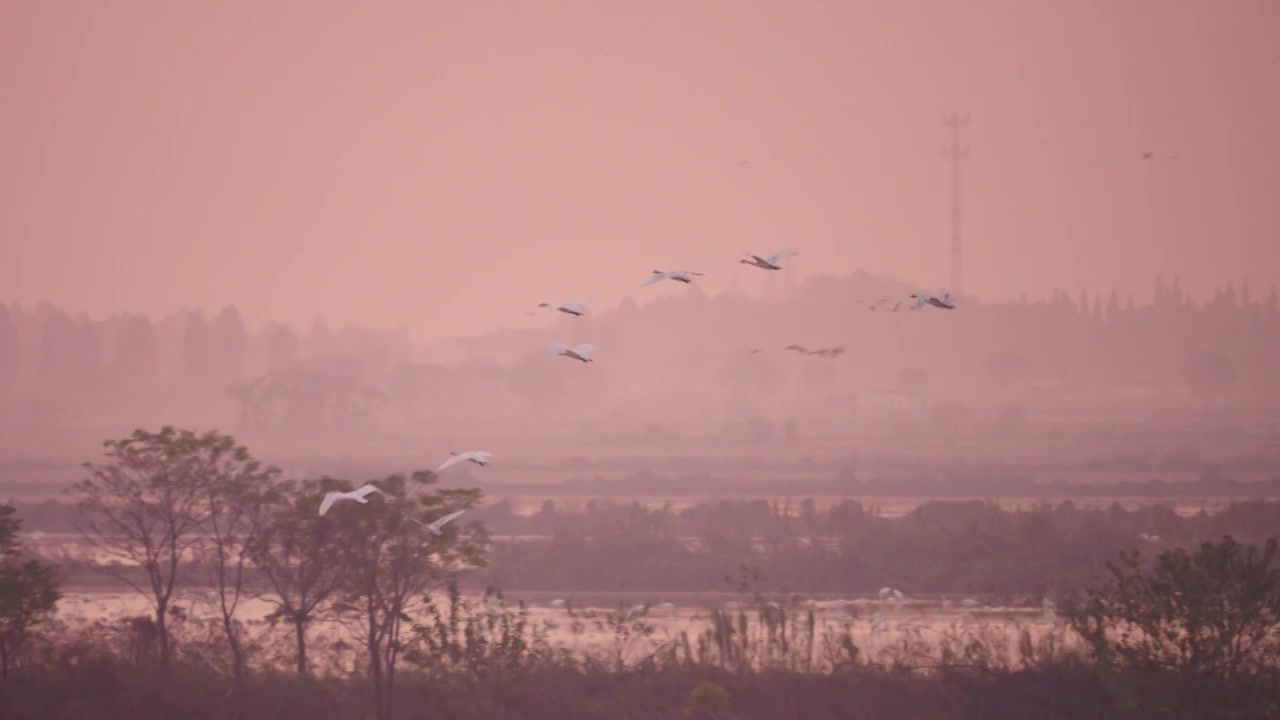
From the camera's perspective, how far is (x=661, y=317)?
10538cm

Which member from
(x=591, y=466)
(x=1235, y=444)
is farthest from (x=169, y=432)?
(x=1235, y=444)

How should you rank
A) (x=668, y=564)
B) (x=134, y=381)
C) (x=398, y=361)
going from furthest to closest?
1. (x=398, y=361)
2. (x=134, y=381)
3. (x=668, y=564)

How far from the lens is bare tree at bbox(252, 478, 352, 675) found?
18625 millimetres

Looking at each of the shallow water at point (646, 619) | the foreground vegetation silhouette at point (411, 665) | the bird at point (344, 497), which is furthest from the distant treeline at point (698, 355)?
the bird at point (344, 497)

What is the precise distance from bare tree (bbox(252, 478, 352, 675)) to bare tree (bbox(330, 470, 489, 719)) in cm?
27

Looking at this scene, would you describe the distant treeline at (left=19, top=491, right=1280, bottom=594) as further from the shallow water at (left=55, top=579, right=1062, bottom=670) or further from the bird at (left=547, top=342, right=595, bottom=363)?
the bird at (left=547, top=342, right=595, bottom=363)

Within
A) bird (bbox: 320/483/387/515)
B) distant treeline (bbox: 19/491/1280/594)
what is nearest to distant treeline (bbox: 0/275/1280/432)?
distant treeline (bbox: 19/491/1280/594)

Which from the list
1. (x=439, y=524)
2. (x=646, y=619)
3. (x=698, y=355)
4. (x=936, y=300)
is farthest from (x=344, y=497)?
(x=698, y=355)

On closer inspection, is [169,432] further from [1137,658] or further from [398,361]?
[398,361]

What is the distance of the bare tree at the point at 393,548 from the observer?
18.2 m

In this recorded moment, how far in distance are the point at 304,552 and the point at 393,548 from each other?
1448 mm

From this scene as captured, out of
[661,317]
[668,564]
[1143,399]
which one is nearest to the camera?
[668,564]

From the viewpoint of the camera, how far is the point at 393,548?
18312mm

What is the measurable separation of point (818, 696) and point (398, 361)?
77.9 m
